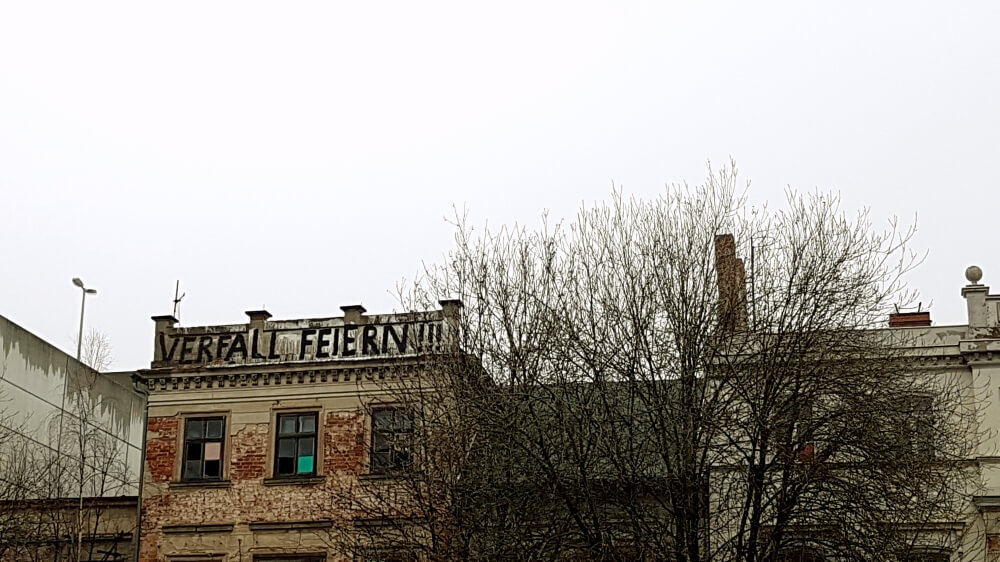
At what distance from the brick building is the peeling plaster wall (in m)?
3.51

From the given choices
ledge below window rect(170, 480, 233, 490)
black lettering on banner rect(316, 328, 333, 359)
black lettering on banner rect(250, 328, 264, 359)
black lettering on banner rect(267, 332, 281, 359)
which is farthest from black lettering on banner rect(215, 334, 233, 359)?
ledge below window rect(170, 480, 233, 490)

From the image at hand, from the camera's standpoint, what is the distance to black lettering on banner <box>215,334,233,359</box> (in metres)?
31.9

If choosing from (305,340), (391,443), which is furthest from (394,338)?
(391,443)

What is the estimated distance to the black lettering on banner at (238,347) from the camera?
31.8 metres

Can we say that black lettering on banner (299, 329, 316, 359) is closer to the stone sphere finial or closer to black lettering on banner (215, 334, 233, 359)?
black lettering on banner (215, 334, 233, 359)

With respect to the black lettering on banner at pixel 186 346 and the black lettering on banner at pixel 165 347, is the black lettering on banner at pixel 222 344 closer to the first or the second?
the black lettering on banner at pixel 186 346

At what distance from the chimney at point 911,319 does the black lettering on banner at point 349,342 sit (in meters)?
12.1

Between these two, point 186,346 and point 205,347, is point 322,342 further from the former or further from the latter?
point 186,346

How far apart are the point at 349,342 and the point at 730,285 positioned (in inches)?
388

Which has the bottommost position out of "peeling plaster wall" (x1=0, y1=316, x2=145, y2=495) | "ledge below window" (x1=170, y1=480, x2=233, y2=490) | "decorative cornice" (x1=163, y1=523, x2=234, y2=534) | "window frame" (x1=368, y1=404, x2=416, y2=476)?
"decorative cornice" (x1=163, y1=523, x2=234, y2=534)

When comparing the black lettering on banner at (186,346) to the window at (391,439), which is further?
the black lettering on banner at (186,346)

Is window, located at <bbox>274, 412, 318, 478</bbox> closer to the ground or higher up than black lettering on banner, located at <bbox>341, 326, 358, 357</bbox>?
closer to the ground

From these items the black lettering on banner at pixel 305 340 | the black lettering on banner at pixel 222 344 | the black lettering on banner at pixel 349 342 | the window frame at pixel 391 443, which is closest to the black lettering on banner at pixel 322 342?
the black lettering on banner at pixel 305 340

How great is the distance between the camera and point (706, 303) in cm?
2461
